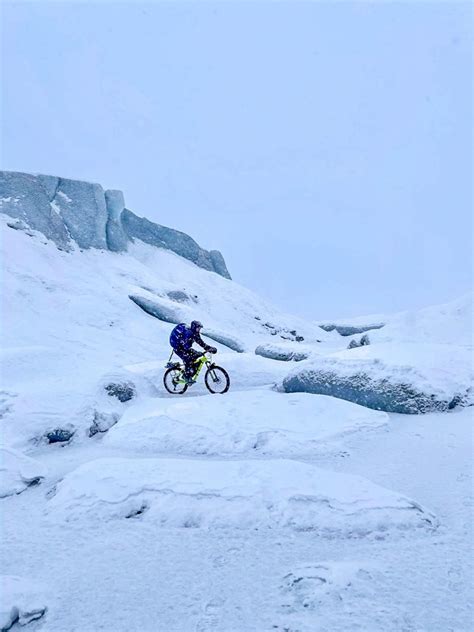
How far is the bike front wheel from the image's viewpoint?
11.0m

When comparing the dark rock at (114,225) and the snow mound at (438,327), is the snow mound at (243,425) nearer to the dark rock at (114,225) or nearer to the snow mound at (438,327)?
the snow mound at (438,327)

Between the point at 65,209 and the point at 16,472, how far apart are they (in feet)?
86.3

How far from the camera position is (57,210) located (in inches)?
1120

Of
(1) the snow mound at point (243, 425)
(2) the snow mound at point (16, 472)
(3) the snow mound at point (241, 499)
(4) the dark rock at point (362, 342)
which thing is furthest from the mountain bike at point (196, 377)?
(4) the dark rock at point (362, 342)

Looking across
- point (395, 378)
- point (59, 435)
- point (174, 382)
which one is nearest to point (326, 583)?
point (59, 435)

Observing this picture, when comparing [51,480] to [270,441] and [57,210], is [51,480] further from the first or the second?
[57,210]

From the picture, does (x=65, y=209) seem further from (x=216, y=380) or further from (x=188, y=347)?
(x=216, y=380)

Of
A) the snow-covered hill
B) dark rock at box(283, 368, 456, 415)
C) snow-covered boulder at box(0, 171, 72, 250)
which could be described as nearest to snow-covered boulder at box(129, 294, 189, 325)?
snow-covered boulder at box(0, 171, 72, 250)

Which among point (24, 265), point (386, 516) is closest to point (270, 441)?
point (386, 516)

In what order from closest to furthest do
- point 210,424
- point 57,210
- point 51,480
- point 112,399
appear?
point 51,480 < point 210,424 < point 112,399 < point 57,210

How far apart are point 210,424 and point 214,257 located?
36.3m

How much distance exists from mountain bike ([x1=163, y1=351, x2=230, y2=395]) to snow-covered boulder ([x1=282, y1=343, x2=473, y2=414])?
166 centimetres

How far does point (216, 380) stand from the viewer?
1104cm

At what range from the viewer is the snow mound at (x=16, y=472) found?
17.3 feet
